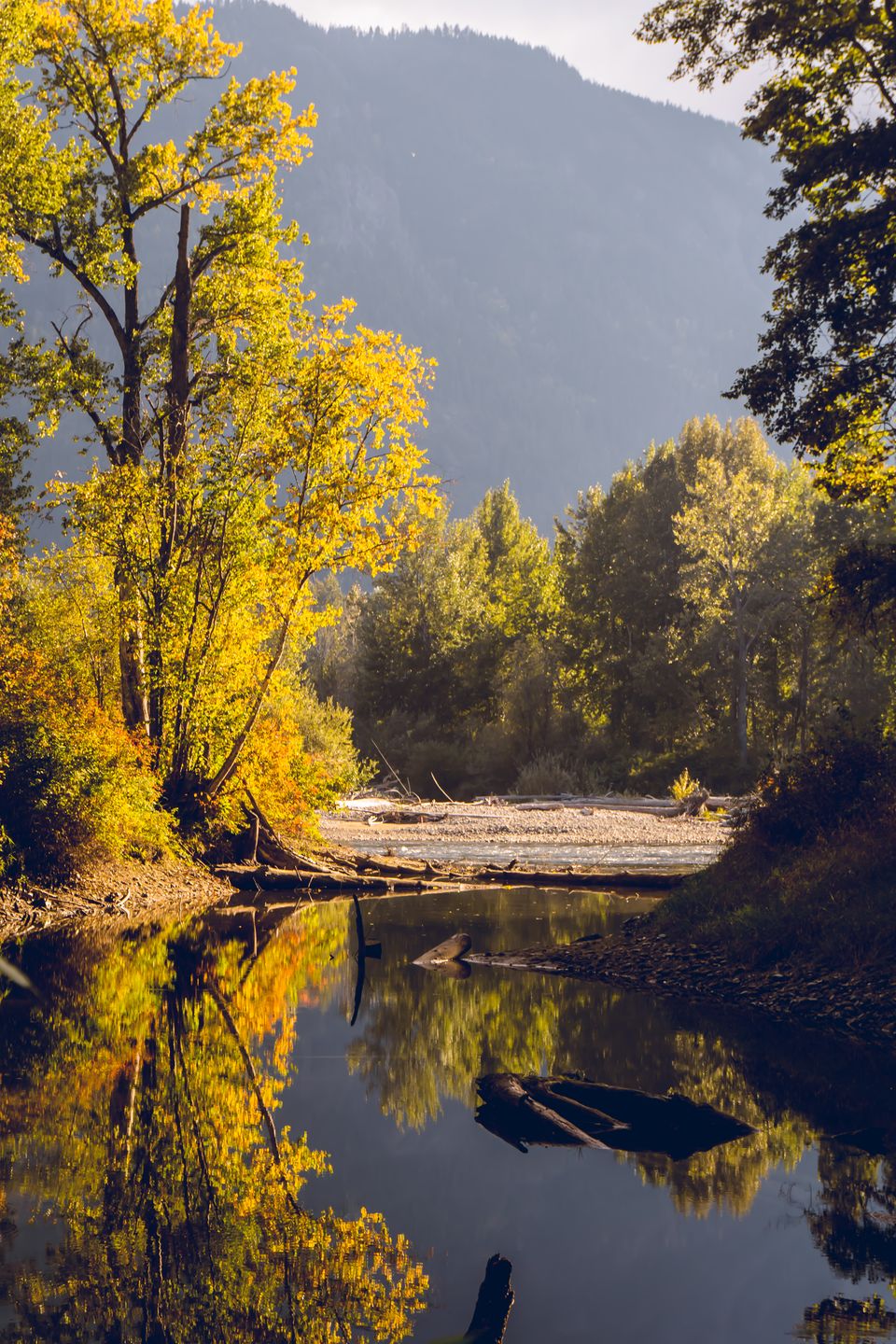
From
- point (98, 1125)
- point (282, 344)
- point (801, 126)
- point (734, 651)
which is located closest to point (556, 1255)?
point (98, 1125)

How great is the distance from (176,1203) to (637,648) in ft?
211

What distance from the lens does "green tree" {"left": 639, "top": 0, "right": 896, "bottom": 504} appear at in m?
17.9

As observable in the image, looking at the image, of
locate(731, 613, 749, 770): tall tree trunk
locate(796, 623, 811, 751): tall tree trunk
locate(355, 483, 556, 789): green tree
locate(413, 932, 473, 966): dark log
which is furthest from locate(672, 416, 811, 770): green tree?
locate(413, 932, 473, 966): dark log

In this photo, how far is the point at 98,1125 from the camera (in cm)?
1002

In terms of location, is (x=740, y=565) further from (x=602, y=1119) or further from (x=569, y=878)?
(x=602, y=1119)

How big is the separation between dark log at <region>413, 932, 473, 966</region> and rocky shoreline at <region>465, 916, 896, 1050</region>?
0.29 metres

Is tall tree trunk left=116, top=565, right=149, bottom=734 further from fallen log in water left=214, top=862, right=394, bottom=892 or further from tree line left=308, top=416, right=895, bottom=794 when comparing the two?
tree line left=308, top=416, right=895, bottom=794

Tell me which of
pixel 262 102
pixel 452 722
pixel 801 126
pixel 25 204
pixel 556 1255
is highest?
pixel 262 102

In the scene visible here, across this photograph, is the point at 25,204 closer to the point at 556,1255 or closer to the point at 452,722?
the point at 556,1255

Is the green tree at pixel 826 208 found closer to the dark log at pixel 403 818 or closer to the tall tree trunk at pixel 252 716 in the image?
the tall tree trunk at pixel 252 716

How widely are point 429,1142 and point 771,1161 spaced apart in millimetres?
2755

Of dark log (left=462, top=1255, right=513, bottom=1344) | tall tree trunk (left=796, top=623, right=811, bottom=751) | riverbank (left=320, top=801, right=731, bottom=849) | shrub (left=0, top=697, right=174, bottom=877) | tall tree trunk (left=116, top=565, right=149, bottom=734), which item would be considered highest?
tall tree trunk (left=796, top=623, right=811, bottom=751)

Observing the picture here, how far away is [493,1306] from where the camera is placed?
7.21 metres

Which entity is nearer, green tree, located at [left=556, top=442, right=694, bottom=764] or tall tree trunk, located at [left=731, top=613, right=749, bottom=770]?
tall tree trunk, located at [left=731, top=613, right=749, bottom=770]
